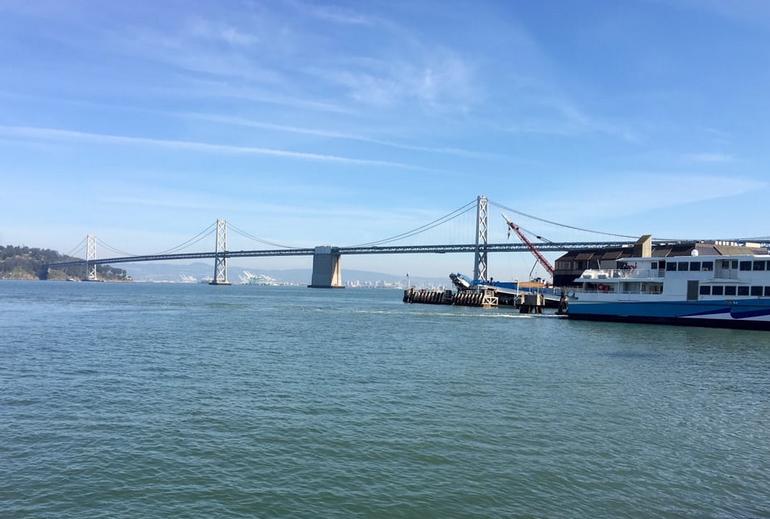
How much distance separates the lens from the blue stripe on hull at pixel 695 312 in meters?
40.6

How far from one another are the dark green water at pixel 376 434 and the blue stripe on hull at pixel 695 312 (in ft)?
55.2

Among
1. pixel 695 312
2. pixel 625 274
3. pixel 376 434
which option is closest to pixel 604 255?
pixel 625 274

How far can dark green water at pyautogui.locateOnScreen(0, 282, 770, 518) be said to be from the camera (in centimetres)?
976

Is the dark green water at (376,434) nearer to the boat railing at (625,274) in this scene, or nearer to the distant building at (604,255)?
the boat railing at (625,274)

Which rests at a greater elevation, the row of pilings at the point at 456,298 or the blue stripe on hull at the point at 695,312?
the blue stripe on hull at the point at 695,312

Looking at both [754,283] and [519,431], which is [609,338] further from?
[519,431]

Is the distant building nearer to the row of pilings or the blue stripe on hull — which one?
the row of pilings

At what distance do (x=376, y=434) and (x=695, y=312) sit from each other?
122ft

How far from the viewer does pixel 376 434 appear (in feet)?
43.8

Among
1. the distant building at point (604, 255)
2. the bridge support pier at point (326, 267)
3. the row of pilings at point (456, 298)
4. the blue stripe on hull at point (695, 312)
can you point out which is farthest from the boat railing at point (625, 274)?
the bridge support pier at point (326, 267)

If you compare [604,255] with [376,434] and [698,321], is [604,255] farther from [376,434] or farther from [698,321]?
[376,434]

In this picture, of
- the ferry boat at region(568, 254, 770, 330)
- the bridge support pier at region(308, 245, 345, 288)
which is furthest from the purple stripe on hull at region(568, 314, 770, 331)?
the bridge support pier at region(308, 245, 345, 288)

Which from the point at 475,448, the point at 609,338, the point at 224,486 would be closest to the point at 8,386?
the point at 224,486

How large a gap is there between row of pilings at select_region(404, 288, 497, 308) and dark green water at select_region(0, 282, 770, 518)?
173 feet
